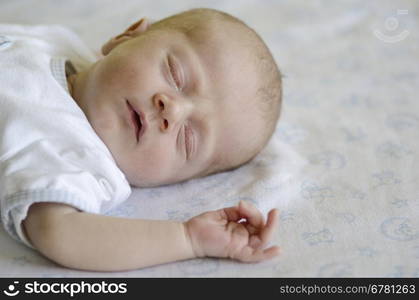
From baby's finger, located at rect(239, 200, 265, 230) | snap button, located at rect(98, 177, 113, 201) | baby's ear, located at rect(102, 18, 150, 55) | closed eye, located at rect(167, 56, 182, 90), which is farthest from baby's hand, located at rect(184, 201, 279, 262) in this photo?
baby's ear, located at rect(102, 18, 150, 55)

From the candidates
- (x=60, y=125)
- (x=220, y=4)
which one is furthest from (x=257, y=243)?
(x=220, y=4)

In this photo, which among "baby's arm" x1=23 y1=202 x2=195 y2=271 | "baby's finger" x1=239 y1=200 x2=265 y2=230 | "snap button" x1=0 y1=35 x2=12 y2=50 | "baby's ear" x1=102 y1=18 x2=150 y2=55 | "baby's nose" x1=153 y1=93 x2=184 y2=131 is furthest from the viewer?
"baby's ear" x1=102 y1=18 x2=150 y2=55

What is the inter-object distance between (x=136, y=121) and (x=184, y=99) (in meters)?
0.13

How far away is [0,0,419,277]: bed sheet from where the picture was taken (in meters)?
1.16

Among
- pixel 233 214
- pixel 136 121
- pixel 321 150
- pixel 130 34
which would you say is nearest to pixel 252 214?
pixel 233 214

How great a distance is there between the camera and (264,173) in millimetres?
1478

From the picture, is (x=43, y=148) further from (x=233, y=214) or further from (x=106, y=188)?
(x=233, y=214)

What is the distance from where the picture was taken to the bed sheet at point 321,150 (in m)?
1.16

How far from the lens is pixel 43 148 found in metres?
1.17

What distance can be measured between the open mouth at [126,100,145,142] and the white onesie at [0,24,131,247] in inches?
3.2

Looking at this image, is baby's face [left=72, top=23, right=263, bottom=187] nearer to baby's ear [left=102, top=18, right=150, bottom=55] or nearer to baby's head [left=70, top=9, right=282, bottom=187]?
baby's head [left=70, top=9, right=282, bottom=187]

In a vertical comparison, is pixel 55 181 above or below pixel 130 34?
below

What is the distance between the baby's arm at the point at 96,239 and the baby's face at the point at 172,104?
0.87ft

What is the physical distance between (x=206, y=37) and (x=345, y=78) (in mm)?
761
